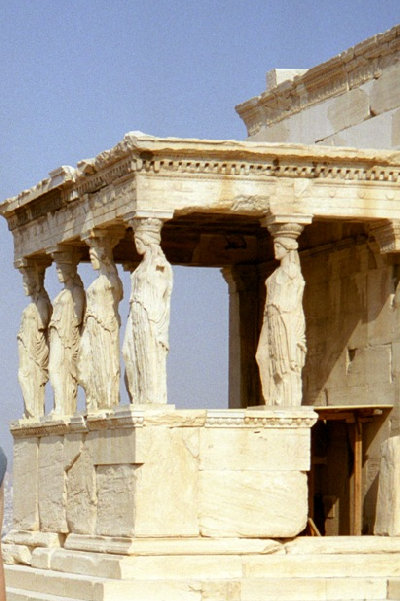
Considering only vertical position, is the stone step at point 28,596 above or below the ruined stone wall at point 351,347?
below

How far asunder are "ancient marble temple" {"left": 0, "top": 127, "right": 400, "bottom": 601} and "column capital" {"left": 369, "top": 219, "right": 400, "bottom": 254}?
16mm

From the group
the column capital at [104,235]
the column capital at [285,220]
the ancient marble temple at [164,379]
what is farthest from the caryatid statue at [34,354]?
the column capital at [285,220]

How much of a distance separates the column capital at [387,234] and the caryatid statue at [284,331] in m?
0.93

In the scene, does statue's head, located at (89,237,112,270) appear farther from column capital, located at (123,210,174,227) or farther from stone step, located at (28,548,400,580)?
stone step, located at (28,548,400,580)

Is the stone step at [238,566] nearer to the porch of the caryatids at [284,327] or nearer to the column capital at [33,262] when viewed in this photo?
the porch of the caryatids at [284,327]

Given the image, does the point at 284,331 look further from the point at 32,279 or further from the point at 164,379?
the point at 32,279

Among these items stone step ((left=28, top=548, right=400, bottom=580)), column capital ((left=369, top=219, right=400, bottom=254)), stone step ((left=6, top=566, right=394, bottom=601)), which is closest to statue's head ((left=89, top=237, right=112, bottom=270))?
column capital ((left=369, top=219, right=400, bottom=254))

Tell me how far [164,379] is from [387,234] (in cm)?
277

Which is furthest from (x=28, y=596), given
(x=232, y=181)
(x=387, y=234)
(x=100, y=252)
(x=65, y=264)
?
(x=387, y=234)

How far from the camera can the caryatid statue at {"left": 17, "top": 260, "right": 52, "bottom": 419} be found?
56.0ft

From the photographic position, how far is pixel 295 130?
57.2 feet

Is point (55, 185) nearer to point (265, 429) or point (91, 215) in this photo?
point (91, 215)

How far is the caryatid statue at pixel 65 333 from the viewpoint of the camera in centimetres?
1598

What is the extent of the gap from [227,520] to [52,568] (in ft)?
7.83
